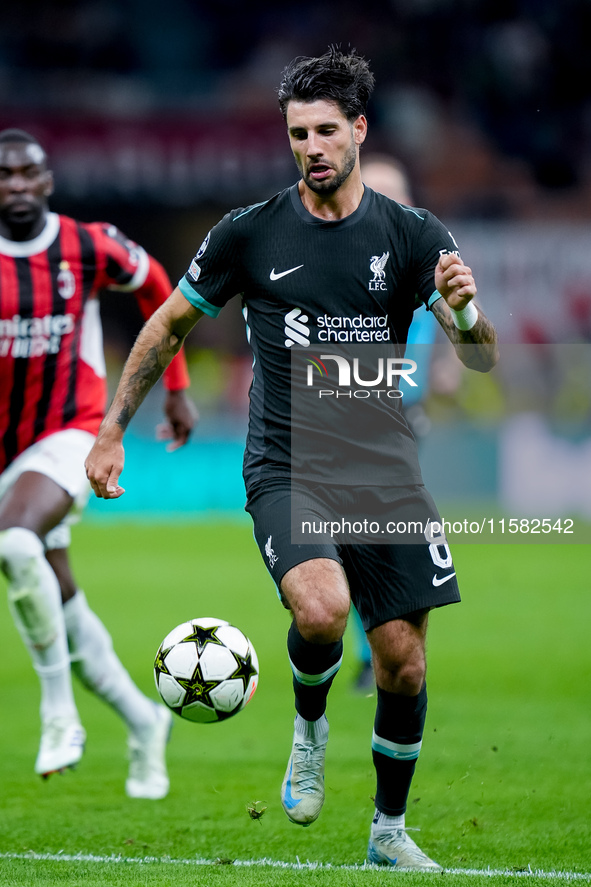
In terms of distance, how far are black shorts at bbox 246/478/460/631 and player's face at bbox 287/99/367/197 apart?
37.3 inches

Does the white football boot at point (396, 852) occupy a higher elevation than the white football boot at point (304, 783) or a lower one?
lower

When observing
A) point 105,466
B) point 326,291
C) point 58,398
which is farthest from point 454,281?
point 58,398

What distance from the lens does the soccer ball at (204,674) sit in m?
4.03

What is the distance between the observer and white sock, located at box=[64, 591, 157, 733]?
17.4 feet

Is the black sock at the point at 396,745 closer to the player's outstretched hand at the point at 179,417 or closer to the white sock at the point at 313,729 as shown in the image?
the white sock at the point at 313,729

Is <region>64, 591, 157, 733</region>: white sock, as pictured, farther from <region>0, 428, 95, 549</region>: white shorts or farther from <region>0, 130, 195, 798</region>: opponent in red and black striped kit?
<region>0, 428, 95, 549</region>: white shorts

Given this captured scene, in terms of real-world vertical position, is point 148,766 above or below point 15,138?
below

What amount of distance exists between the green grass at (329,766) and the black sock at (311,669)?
49 cm

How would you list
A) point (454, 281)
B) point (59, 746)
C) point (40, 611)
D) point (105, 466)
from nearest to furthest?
point (454, 281) < point (105, 466) < point (59, 746) < point (40, 611)

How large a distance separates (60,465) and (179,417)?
1.99 feet

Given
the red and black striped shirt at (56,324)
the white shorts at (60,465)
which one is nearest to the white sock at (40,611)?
the white shorts at (60,465)

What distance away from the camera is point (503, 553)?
14320mm

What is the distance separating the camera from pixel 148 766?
208 inches

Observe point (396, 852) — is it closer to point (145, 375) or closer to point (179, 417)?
point (145, 375)
